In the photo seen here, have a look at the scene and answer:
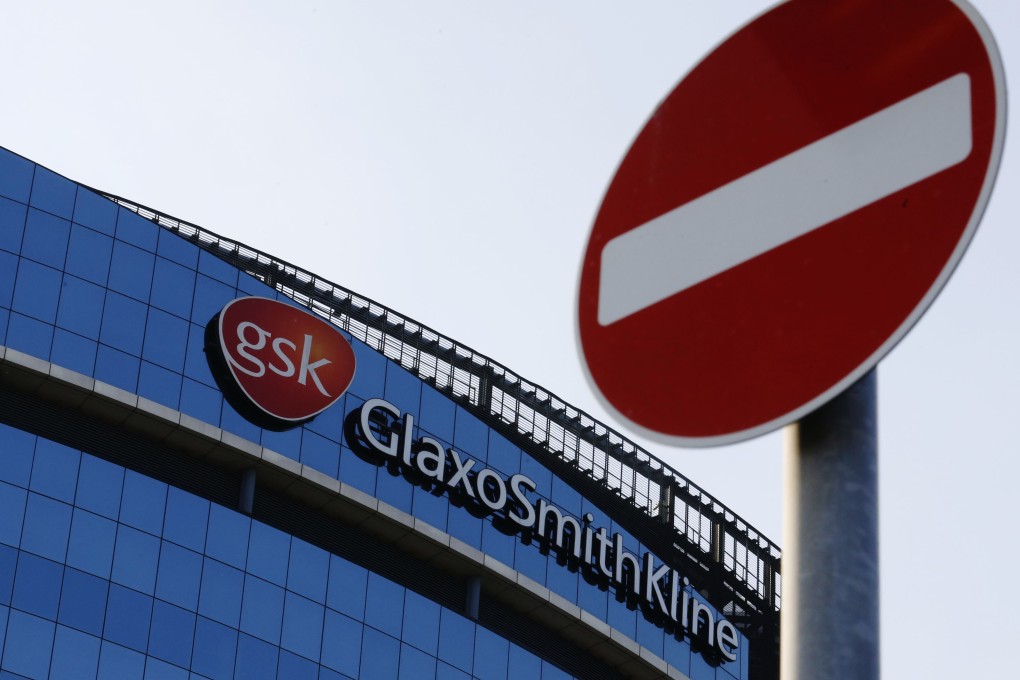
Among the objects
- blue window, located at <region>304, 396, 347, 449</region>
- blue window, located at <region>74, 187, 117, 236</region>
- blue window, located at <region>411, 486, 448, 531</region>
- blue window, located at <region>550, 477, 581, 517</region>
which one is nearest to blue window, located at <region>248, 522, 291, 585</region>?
blue window, located at <region>304, 396, 347, 449</region>

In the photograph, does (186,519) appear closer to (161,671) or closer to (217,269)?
(161,671)

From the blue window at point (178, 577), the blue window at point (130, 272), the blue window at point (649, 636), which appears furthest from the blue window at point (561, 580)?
the blue window at point (130, 272)

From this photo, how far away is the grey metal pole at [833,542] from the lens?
9.03 ft

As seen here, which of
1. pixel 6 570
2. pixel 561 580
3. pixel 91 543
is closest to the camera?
pixel 6 570

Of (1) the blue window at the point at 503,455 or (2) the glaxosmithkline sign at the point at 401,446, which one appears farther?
(1) the blue window at the point at 503,455

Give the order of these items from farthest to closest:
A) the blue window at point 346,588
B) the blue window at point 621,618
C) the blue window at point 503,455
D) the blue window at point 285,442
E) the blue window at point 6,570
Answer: the blue window at point 621,618 < the blue window at point 503,455 < the blue window at point 285,442 < the blue window at point 346,588 < the blue window at point 6,570

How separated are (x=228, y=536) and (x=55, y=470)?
3968 mm

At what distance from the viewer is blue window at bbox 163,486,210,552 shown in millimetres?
35875

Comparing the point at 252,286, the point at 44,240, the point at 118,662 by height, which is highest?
the point at 252,286

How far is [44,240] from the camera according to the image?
36.3 meters

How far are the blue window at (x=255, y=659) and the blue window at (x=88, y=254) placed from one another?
823cm

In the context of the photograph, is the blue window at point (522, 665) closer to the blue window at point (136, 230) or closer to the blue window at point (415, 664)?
the blue window at point (415, 664)

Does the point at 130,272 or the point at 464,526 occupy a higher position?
the point at 130,272

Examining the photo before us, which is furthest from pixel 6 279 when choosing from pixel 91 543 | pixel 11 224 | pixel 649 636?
pixel 649 636
